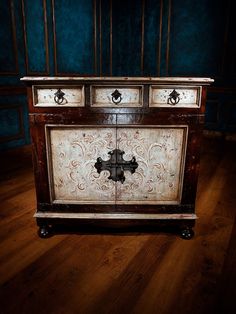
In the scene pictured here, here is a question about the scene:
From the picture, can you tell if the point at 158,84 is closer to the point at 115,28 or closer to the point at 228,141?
the point at 228,141

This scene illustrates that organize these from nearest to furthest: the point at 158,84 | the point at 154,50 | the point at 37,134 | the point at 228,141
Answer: the point at 158,84 → the point at 37,134 → the point at 228,141 → the point at 154,50

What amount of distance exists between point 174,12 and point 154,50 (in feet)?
2.08

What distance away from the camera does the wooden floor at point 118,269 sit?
114 centimetres

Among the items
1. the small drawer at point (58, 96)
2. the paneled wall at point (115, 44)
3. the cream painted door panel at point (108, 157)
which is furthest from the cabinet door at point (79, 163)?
the paneled wall at point (115, 44)

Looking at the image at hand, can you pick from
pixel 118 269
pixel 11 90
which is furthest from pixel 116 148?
pixel 11 90

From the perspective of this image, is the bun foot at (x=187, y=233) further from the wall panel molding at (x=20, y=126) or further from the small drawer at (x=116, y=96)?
the wall panel molding at (x=20, y=126)

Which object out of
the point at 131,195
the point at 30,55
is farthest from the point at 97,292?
the point at 30,55

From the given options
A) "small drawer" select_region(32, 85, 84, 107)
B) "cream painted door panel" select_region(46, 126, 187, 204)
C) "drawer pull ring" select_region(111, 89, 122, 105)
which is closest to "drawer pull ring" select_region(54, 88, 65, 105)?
"small drawer" select_region(32, 85, 84, 107)

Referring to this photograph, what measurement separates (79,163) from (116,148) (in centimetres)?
24

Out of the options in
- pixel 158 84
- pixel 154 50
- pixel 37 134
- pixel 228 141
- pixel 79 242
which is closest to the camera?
pixel 158 84

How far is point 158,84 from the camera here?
4.53 feet

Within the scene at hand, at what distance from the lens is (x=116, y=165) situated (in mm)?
1541

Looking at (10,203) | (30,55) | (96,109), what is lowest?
(10,203)

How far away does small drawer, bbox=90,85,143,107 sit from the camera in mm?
1396
